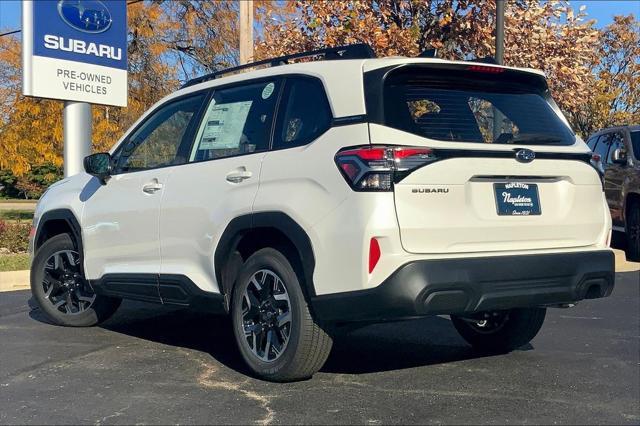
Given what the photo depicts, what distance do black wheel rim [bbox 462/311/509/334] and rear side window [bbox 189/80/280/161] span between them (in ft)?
6.88

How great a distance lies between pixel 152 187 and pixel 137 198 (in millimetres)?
216

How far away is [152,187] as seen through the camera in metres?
5.62

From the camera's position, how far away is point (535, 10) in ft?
47.5

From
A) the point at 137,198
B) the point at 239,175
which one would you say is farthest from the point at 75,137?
the point at 239,175

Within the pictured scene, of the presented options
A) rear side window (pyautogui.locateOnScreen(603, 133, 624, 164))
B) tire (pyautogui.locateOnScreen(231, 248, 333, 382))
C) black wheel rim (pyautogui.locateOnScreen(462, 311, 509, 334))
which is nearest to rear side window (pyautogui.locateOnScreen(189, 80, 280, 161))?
tire (pyautogui.locateOnScreen(231, 248, 333, 382))

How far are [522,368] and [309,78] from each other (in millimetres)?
2451

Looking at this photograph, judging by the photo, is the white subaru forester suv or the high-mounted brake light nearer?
the white subaru forester suv

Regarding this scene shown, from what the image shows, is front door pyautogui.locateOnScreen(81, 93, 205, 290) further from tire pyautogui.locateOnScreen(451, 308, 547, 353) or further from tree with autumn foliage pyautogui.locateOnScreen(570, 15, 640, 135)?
tree with autumn foliage pyautogui.locateOnScreen(570, 15, 640, 135)

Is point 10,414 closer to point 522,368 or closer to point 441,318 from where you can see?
point 522,368

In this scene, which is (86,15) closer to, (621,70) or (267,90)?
(267,90)

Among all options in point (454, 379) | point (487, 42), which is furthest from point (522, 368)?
point (487, 42)

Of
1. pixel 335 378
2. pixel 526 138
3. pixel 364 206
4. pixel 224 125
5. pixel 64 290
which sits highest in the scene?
pixel 224 125

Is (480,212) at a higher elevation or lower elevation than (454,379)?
higher

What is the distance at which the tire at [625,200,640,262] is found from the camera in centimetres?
1105
